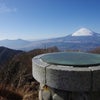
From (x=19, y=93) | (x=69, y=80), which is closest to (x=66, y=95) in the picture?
(x=69, y=80)

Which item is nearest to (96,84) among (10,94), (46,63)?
(46,63)

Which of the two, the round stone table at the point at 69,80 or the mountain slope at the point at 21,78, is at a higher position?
the round stone table at the point at 69,80

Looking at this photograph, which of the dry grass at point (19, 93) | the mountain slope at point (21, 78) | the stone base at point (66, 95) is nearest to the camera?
the stone base at point (66, 95)

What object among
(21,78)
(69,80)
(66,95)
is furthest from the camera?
(21,78)

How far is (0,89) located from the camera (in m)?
7.02

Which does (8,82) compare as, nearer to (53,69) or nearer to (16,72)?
(16,72)

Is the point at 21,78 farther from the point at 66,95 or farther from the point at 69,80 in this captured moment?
the point at 69,80

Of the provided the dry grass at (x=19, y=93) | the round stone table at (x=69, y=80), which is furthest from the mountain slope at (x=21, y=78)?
the round stone table at (x=69, y=80)

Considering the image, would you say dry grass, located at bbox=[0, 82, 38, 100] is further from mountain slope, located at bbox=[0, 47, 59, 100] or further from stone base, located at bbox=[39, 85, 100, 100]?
stone base, located at bbox=[39, 85, 100, 100]

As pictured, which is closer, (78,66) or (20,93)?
(78,66)

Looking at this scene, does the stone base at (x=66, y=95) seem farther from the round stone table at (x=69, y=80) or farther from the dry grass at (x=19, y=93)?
the dry grass at (x=19, y=93)

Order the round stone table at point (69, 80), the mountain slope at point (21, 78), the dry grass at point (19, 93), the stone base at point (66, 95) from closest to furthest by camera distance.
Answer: the round stone table at point (69, 80)
the stone base at point (66, 95)
the dry grass at point (19, 93)
the mountain slope at point (21, 78)

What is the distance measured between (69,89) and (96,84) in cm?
69

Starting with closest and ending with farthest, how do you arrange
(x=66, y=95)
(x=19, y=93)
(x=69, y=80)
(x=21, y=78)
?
(x=69, y=80), (x=66, y=95), (x=19, y=93), (x=21, y=78)
